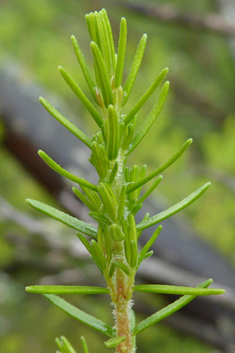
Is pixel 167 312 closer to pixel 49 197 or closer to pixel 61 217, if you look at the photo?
pixel 61 217

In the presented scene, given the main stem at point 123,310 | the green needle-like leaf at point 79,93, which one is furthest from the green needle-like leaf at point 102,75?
the main stem at point 123,310

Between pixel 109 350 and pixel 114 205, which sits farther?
pixel 109 350

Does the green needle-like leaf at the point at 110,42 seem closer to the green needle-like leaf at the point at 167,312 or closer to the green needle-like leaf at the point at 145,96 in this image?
the green needle-like leaf at the point at 145,96

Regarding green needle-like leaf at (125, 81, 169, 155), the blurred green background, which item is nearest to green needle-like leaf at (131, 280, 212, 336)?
green needle-like leaf at (125, 81, 169, 155)

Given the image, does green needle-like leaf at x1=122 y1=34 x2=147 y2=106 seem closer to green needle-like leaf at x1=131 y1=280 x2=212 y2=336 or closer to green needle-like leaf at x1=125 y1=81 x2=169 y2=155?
green needle-like leaf at x1=125 y1=81 x2=169 y2=155

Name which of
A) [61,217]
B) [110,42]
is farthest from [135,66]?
[61,217]

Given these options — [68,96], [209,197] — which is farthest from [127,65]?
[209,197]

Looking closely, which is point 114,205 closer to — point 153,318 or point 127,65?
point 153,318
